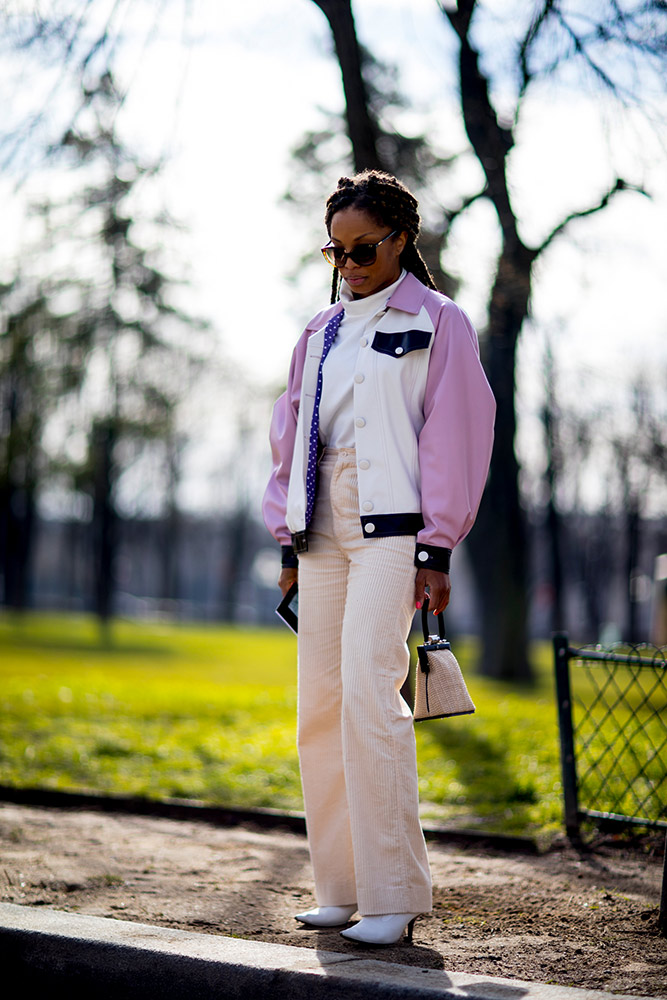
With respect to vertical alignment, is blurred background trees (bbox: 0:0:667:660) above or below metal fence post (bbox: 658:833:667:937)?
above

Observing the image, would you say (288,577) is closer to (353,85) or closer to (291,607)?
(291,607)

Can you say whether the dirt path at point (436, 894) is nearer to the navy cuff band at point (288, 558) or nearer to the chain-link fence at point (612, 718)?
the chain-link fence at point (612, 718)

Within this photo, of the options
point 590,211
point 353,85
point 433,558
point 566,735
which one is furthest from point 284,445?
point 590,211

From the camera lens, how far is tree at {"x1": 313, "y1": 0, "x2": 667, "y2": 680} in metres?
6.27

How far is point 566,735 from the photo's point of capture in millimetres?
4715

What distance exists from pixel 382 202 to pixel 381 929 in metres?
2.14

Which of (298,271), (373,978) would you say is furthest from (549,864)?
(298,271)

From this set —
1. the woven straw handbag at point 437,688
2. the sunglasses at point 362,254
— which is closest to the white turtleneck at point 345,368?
the sunglasses at point 362,254

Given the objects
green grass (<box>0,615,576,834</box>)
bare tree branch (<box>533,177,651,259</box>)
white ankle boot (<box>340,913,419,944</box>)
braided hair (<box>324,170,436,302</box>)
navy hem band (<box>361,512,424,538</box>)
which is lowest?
green grass (<box>0,615,576,834</box>)

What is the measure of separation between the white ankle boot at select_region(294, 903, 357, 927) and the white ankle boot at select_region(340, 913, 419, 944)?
256mm

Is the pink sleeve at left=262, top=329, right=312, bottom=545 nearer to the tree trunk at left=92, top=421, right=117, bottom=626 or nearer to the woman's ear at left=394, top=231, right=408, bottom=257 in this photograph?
the woman's ear at left=394, top=231, right=408, bottom=257

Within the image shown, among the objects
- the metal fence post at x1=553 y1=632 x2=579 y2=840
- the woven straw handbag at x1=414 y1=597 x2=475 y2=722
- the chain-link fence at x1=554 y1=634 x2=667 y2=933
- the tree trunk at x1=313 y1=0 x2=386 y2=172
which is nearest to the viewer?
the woven straw handbag at x1=414 y1=597 x2=475 y2=722

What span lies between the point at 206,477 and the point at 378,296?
47.6 m

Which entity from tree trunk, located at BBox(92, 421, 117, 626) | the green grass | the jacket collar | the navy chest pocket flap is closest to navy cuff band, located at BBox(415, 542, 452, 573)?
the navy chest pocket flap
